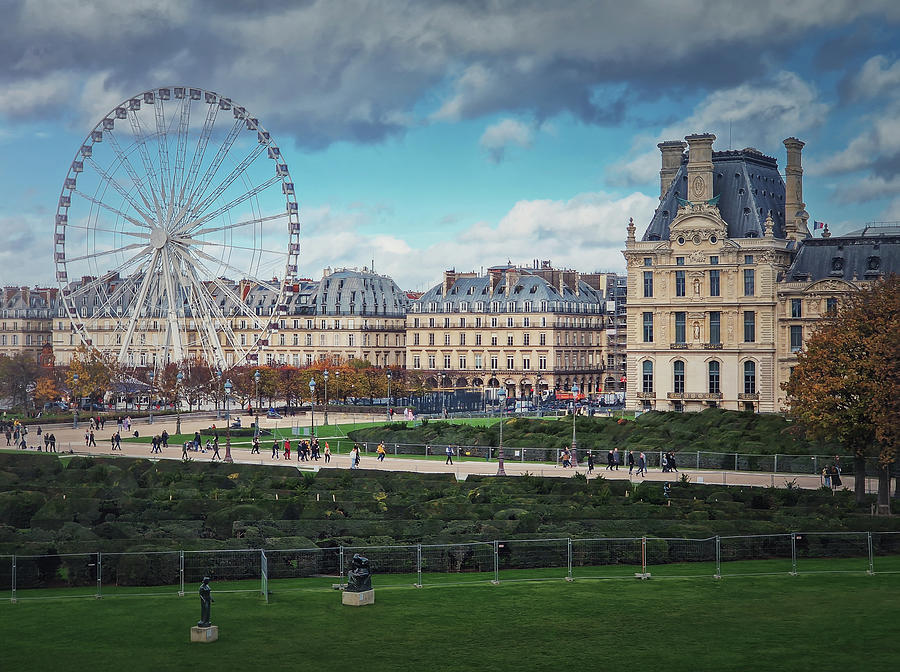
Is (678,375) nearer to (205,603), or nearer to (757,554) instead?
(757,554)

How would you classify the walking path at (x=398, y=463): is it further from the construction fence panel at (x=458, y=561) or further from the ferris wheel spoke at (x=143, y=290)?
the construction fence panel at (x=458, y=561)

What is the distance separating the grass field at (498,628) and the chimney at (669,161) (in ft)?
262

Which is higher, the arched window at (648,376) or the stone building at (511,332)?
the stone building at (511,332)

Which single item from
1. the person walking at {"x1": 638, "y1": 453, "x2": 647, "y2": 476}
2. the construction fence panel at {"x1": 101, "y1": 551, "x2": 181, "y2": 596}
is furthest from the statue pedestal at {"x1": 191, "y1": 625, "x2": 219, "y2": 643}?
the person walking at {"x1": 638, "y1": 453, "x2": 647, "y2": 476}

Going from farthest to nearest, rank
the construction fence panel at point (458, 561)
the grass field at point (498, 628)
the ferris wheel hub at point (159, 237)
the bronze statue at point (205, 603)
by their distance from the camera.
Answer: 1. the ferris wheel hub at point (159, 237)
2. the construction fence panel at point (458, 561)
3. the bronze statue at point (205, 603)
4. the grass field at point (498, 628)

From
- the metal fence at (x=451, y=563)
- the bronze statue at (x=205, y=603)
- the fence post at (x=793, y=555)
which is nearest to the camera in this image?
the bronze statue at (x=205, y=603)

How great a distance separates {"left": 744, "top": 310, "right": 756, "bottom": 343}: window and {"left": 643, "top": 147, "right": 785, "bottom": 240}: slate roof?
6388mm

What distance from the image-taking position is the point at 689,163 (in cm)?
10100

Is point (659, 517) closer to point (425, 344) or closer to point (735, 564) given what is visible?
point (735, 564)

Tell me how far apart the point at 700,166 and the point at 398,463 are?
4428cm

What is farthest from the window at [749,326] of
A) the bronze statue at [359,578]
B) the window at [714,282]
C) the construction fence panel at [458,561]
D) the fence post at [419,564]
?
the bronze statue at [359,578]

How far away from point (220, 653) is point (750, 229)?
81.1 metres

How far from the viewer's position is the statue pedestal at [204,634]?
86.4ft

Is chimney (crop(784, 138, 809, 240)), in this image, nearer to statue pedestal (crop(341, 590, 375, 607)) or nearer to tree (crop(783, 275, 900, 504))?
tree (crop(783, 275, 900, 504))
